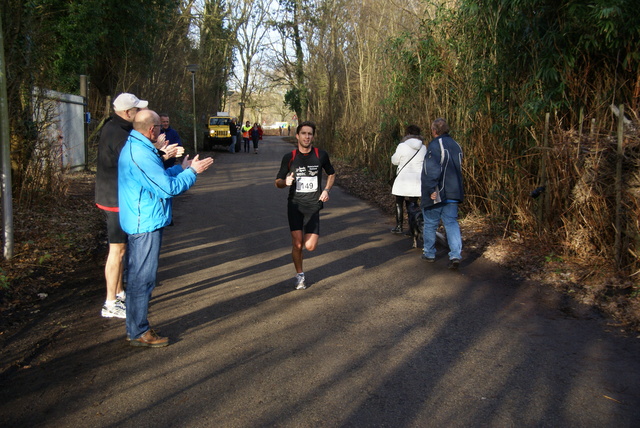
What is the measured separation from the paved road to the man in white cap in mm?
263

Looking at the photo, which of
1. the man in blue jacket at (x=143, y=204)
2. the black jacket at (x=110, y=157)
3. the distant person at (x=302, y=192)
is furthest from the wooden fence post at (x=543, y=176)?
the black jacket at (x=110, y=157)

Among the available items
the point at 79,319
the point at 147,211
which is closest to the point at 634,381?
the point at 147,211

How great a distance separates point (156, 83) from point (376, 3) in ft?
29.3

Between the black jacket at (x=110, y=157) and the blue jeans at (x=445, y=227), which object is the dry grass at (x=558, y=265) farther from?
the black jacket at (x=110, y=157)

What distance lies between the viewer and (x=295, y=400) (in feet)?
12.5

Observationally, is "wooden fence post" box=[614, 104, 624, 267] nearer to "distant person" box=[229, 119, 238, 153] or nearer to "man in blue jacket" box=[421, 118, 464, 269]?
"man in blue jacket" box=[421, 118, 464, 269]

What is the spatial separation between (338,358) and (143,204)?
1920 millimetres

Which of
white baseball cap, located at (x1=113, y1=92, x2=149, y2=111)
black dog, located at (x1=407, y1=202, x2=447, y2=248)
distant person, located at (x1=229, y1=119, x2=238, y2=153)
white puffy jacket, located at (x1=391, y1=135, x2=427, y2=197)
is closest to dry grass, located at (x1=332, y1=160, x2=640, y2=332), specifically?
black dog, located at (x1=407, y1=202, x2=447, y2=248)

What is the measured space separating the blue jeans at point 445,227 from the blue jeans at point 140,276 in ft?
13.5

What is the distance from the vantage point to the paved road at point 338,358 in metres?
3.64

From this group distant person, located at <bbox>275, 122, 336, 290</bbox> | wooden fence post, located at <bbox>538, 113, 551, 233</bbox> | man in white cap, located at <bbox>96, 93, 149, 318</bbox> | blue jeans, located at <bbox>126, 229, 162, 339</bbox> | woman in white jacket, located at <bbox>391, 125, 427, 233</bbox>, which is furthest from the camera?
woman in white jacket, located at <bbox>391, 125, 427, 233</bbox>

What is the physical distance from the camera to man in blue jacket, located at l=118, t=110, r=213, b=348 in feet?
14.8

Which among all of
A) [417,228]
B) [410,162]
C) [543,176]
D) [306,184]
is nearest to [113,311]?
[306,184]

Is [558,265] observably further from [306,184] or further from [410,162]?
[306,184]
